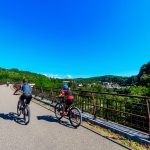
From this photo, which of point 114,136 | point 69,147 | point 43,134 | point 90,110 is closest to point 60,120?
point 90,110

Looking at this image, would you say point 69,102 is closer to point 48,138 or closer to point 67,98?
point 67,98

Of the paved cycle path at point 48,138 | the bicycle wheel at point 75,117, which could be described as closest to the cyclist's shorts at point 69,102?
the bicycle wheel at point 75,117

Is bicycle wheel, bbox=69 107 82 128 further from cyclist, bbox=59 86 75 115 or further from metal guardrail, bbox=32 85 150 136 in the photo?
metal guardrail, bbox=32 85 150 136

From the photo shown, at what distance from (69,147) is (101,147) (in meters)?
0.83

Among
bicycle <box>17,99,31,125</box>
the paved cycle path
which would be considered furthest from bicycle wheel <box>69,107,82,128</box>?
bicycle <box>17,99,31,125</box>

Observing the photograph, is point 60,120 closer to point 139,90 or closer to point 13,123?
point 13,123

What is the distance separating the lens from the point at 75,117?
1019cm

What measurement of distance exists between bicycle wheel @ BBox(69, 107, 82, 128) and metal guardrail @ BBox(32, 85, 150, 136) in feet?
3.33

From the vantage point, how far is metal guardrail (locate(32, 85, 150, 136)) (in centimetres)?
889

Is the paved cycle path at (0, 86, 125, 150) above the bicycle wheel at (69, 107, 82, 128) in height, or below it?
below

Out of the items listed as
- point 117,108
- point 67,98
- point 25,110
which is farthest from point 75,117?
point 25,110

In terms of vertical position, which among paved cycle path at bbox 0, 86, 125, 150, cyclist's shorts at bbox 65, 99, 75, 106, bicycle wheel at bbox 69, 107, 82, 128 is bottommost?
paved cycle path at bbox 0, 86, 125, 150

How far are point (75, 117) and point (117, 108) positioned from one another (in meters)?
1.65

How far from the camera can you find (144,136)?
7.70 m
